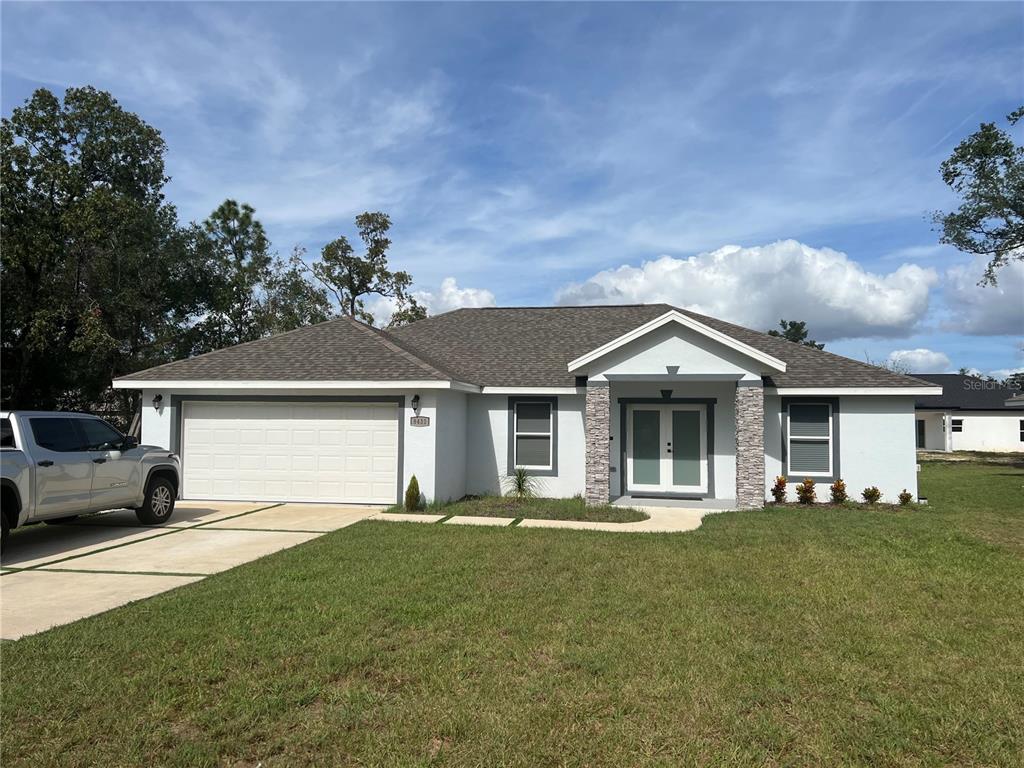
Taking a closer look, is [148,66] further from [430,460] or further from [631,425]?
[631,425]

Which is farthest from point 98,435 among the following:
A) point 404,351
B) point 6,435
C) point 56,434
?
point 404,351

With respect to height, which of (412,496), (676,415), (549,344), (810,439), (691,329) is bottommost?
(412,496)

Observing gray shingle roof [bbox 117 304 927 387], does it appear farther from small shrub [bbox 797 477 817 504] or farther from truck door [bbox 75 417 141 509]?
truck door [bbox 75 417 141 509]

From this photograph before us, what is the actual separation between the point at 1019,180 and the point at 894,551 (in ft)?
91.2

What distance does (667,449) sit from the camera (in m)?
15.7

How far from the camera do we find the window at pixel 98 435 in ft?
33.1

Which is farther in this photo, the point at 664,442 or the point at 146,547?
the point at 664,442

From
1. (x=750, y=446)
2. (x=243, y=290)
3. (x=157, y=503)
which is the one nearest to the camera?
(x=157, y=503)

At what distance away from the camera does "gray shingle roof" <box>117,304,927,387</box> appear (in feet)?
48.3

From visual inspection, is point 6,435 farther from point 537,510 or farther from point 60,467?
point 537,510

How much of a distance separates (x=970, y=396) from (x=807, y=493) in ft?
136

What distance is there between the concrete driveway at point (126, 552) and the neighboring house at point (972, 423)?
45.4 meters

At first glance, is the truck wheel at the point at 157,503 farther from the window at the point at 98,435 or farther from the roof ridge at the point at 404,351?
the roof ridge at the point at 404,351

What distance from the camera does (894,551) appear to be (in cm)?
940
